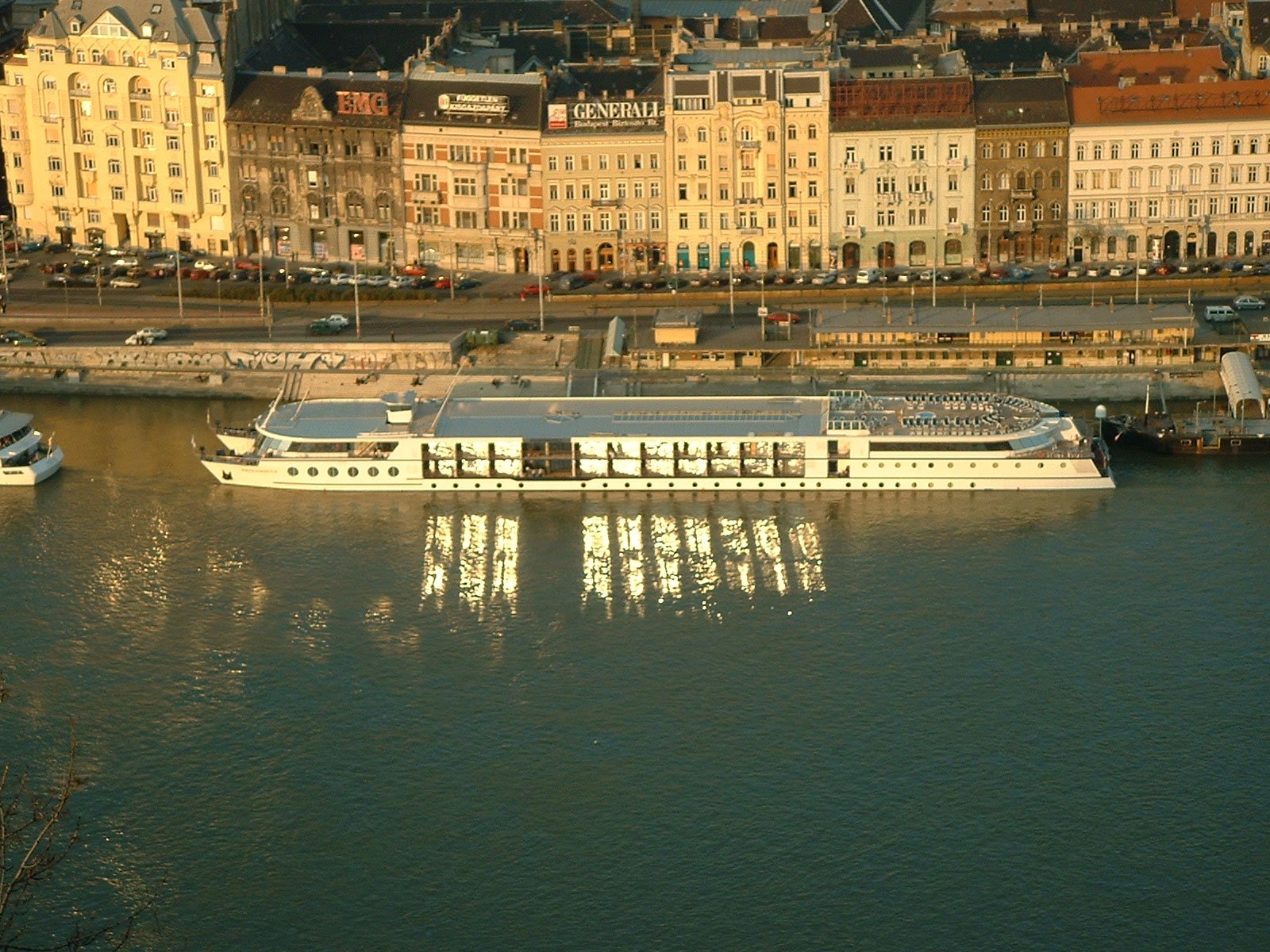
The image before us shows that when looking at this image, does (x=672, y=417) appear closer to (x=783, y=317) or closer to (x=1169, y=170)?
(x=783, y=317)

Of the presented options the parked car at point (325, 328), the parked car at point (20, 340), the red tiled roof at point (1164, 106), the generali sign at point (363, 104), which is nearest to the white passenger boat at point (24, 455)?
the parked car at point (20, 340)

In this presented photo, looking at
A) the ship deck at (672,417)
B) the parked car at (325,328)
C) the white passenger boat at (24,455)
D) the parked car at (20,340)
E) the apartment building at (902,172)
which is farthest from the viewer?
the apartment building at (902,172)

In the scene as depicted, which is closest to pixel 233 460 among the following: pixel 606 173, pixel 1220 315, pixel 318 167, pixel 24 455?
pixel 24 455

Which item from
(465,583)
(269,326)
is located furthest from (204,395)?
(465,583)

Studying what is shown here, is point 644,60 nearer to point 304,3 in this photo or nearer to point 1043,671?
point 304,3

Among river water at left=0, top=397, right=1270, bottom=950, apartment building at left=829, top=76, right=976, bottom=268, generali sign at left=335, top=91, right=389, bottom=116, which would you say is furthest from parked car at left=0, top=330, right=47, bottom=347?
apartment building at left=829, top=76, right=976, bottom=268

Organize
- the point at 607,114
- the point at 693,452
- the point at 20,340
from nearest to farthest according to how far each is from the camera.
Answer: the point at 693,452 < the point at 20,340 < the point at 607,114

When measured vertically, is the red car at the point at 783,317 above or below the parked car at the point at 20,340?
above

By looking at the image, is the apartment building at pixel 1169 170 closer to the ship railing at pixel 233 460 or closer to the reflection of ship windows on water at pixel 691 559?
the reflection of ship windows on water at pixel 691 559
